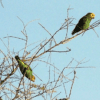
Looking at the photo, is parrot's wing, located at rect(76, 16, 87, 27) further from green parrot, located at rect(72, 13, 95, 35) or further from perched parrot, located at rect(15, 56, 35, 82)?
perched parrot, located at rect(15, 56, 35, 82)

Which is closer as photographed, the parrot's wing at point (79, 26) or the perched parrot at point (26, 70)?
the perched parrot at point (26, 70)

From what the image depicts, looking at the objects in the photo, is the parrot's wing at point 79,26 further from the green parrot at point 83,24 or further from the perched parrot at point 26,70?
the perched parrot at point 26,70

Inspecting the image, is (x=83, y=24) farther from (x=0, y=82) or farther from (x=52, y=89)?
(x=0, y=82)

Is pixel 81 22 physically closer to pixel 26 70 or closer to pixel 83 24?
pixel 83 24

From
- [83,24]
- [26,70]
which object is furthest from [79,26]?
[26,70]

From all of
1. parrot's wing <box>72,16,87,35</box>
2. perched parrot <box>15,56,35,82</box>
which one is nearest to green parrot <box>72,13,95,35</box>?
parrot's wing <box>72,16,87,35</box>

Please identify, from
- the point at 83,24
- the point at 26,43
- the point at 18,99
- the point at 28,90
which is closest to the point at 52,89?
the point at 28,90

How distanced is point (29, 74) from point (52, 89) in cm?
38

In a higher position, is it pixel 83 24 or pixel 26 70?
pixel 83 24

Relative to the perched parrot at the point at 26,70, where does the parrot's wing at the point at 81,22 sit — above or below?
above

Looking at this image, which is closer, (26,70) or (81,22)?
(26,70)

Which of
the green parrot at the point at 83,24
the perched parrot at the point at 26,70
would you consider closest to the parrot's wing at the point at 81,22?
the green parrot at the point at 83,24

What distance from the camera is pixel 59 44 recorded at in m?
2.47

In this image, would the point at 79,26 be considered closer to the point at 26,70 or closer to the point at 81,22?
the point at 81,22
